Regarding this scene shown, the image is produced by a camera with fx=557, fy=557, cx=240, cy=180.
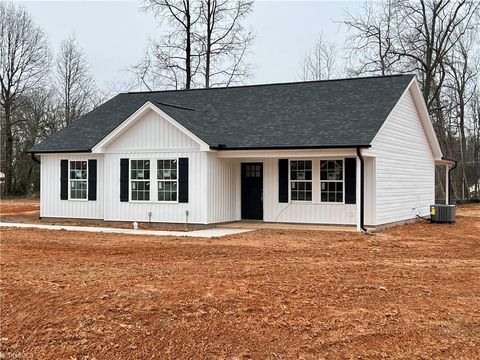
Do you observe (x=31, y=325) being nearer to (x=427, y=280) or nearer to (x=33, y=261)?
(x=33, y=261)

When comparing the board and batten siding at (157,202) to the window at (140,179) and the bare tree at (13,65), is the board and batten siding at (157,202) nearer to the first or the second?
the window at (140,179)

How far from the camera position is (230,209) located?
1894cm

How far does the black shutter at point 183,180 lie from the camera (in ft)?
58.2

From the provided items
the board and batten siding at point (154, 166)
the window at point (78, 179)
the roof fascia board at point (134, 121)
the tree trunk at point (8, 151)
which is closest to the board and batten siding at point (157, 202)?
the board and batten siding at point (154, 166)

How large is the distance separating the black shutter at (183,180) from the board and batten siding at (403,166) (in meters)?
5.74

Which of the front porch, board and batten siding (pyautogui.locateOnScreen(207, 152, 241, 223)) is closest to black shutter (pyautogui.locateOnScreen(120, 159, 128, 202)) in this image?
board and batten siding (pyautogui.locateOnScreen(207, 152, 241, 223))

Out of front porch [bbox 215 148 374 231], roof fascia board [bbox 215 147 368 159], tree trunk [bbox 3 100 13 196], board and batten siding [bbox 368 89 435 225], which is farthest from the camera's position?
tree trunk [bbox 3 100 13 196]

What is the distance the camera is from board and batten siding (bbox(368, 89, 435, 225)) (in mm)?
17719

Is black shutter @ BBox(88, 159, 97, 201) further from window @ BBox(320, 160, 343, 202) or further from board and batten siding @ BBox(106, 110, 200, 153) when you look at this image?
window @ BBox(320, 160, 343, 202)

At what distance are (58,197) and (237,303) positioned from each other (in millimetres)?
14831

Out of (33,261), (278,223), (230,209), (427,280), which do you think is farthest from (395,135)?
(33,261)

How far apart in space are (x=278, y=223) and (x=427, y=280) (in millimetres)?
9722

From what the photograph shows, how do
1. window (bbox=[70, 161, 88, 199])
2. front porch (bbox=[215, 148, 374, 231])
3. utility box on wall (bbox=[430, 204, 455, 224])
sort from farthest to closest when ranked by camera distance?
utility box on wall (bbox=[430, 204, 455, 224]) → window (bbox=[70, 161, 88, 199]) → front porch (bbox=[215, 148, 374, 231])

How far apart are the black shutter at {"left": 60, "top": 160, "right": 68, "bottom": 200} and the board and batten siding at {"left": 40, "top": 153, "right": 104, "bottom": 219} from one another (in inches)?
6.0
